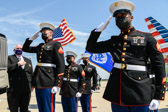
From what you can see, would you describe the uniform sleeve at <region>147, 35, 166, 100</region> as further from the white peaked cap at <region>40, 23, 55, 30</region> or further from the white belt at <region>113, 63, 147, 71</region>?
the white peaked cap at <region>40, 23, 55, 30</region>

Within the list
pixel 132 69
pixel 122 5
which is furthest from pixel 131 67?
pixel 122 5

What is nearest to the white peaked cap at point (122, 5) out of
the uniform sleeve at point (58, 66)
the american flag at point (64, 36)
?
the uniform sleeve at point (58, 66)

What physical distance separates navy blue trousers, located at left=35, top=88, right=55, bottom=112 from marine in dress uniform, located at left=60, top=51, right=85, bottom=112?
142cm

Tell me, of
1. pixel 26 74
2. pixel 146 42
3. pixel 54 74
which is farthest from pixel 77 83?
pixel 146 42

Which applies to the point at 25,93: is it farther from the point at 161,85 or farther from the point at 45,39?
the point at 161,85

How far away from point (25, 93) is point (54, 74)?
140 cm

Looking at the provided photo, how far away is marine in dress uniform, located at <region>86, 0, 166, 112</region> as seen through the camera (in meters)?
2.30

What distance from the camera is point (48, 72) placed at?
3730 mm

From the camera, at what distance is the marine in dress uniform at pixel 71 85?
512 centimetres

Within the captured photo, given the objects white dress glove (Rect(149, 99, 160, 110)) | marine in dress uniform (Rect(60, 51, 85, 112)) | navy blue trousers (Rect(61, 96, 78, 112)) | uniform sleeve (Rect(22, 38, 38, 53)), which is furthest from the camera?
marine in dress uniform (Rect(60, 51, 85, 112))

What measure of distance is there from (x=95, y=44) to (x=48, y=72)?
142 centimetres

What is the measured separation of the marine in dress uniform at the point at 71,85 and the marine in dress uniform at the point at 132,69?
278 centimetres

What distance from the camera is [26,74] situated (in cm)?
490

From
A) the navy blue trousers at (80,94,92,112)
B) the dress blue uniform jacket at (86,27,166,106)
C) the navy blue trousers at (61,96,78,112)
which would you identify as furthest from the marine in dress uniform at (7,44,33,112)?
the dress blue uniform jacket at (86,27,166,106)
